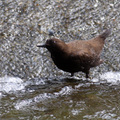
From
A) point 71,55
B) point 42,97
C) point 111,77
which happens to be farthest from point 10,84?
point 111,77

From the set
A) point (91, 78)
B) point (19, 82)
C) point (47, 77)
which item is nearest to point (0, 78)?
point (19, 82)

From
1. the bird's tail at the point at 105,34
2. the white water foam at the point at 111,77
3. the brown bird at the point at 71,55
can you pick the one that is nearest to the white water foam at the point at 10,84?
the brown bird at the point at 71,55

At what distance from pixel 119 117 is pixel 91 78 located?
8.82 feet

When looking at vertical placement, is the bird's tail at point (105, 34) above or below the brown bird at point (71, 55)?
above

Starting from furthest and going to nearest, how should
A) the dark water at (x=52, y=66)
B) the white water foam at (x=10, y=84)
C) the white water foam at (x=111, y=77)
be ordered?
the white water foam at (x=111, y=77) < the white water foam at (x=10, y=84) < the dark water at (x=52, y=66)

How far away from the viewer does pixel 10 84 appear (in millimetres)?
6500

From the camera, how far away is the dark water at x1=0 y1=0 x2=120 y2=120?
4.78m

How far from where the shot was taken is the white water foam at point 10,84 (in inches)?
242

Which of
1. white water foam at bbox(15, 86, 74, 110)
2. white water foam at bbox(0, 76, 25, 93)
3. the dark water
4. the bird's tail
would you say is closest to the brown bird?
the dark water

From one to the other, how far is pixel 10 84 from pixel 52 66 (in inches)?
52.9

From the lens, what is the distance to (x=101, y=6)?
8734mm

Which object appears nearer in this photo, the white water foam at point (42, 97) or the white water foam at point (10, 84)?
the white water foam at point (42, 97)

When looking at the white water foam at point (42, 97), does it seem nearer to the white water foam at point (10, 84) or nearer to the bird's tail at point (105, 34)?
the white water foam at point (10, 84)

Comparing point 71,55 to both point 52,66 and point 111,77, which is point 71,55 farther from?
point 111,77
